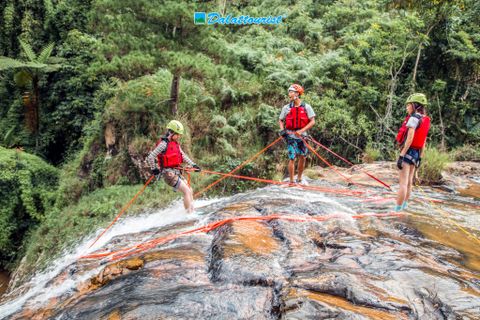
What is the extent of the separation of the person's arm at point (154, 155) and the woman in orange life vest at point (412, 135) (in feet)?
13.0

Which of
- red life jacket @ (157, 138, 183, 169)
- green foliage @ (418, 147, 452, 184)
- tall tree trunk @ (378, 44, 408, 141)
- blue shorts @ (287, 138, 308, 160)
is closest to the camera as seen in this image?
red life jacket @ (157, 138, 183, 169)

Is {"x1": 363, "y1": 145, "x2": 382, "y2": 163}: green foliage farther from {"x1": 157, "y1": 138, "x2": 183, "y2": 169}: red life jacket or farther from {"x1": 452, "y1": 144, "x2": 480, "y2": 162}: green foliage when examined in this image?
{"x1": 157, "y1": 138, "x2": 183, "y2": 169}: red life jacket

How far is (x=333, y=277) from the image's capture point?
12.6ft

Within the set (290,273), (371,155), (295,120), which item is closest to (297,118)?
(295,120)

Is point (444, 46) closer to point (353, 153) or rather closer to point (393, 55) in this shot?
point (393, 55)

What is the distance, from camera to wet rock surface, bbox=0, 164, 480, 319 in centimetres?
342

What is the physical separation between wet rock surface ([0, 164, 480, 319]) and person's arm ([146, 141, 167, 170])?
121 centimetres

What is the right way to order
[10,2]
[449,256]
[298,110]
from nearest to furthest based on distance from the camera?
[449,256] → [298,110] → [10,2]

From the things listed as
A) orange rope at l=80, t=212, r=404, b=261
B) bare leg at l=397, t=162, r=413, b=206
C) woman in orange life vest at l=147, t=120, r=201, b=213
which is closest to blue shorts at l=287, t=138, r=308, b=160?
orange rope at l=80, t=212, r=404, b=261

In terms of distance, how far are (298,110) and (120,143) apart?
287 inches

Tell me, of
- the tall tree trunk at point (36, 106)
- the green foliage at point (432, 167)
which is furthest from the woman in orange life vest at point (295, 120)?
the tall tree trunk at point (36, 106)

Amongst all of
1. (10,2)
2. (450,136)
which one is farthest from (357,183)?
(10,2)

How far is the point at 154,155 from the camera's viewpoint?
6383 mm

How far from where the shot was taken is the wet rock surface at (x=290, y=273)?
3.42 meters
